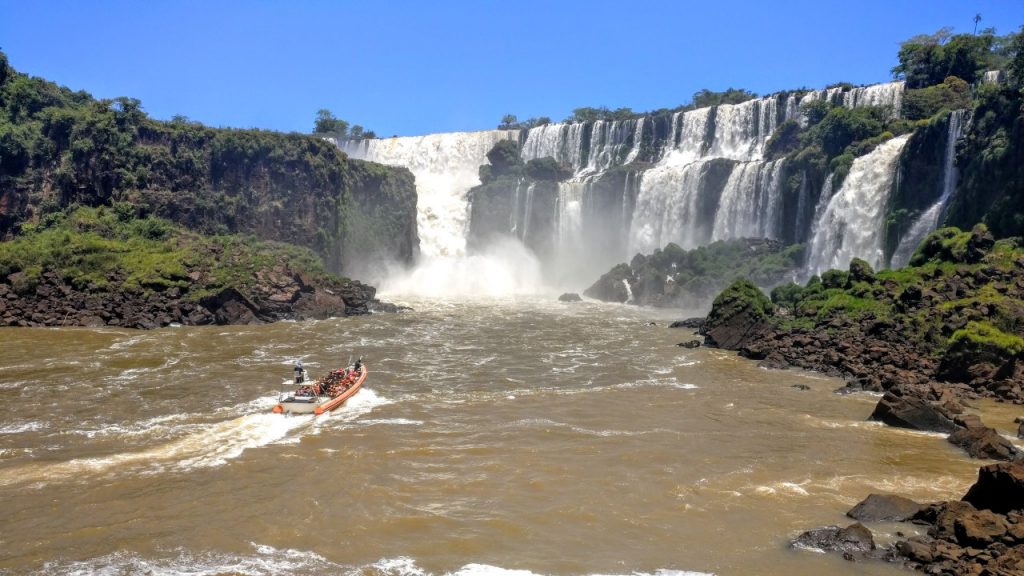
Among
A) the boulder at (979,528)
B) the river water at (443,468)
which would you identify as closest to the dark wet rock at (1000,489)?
the boulder at (979,528)

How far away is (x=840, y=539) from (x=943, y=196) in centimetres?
3426

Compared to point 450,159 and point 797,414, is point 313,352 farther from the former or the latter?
point 450,159

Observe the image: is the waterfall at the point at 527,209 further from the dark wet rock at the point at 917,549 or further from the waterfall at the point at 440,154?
the dark wet rock at the point at 917,549

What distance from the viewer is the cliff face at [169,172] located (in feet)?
163

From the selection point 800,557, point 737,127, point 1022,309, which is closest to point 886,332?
point 1022,309

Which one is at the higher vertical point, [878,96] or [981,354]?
[878,96]

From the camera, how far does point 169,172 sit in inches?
2046

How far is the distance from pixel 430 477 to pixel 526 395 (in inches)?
325

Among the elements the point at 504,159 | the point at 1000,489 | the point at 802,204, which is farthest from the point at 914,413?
the point at 504,159

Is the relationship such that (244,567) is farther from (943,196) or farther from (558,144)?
(558,144)

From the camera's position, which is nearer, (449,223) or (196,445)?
(196,445)

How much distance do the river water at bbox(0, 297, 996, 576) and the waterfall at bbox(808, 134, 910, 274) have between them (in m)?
19.2

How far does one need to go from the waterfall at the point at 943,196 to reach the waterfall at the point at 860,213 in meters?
2.13

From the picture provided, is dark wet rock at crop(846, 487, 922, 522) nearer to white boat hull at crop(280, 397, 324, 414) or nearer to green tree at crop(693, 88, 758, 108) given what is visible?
white boat hull at crop(280, 397, 324, 414)
